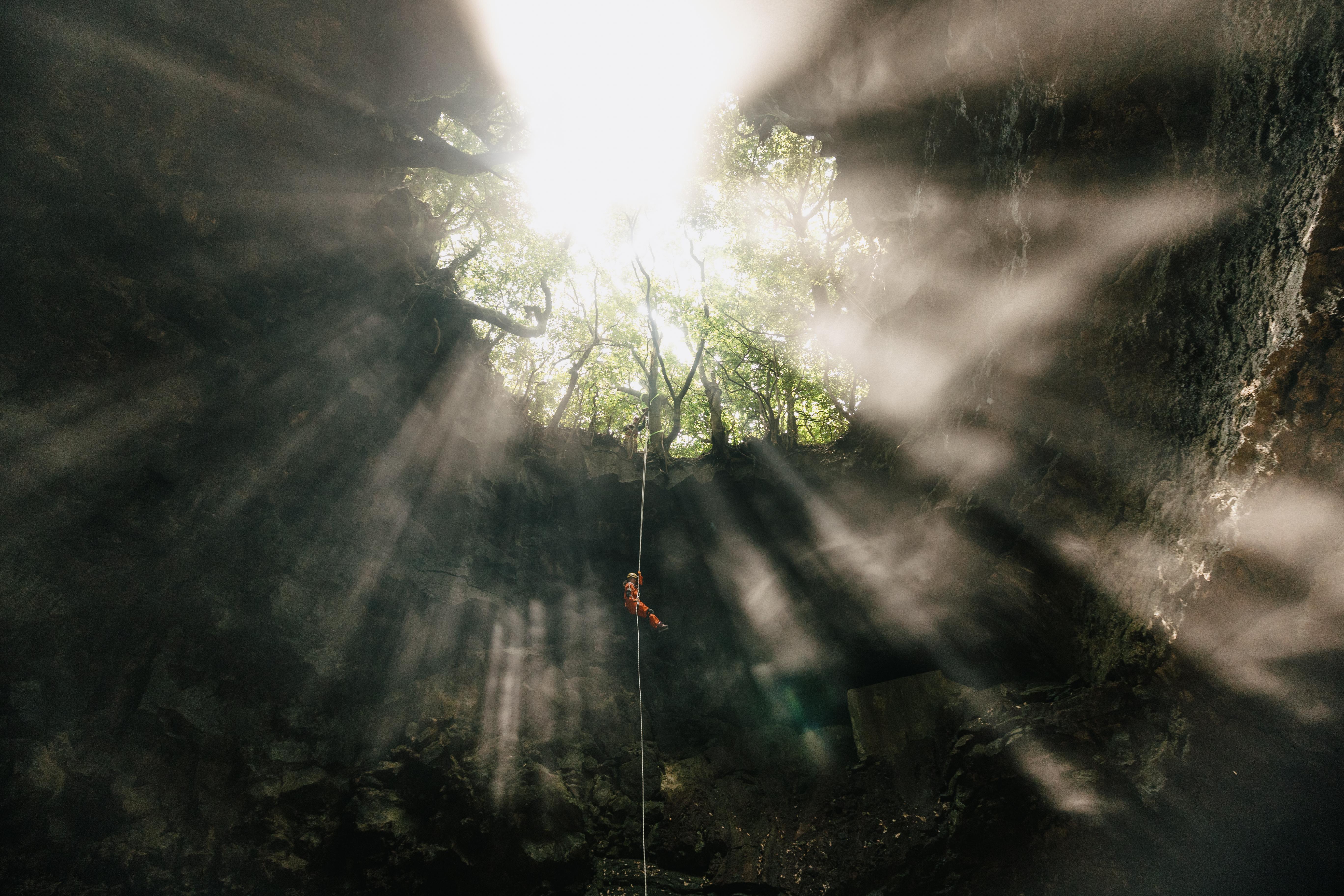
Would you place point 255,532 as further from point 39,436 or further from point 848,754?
point 848,754

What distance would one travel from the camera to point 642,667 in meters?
11.2

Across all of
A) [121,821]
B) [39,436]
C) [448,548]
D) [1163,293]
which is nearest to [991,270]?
[1163,293]

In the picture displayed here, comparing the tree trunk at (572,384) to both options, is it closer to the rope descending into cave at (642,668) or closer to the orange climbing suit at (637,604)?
the rope descending into cave at (642,668)

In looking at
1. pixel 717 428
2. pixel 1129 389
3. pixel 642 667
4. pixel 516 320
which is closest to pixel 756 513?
pixel 717 428

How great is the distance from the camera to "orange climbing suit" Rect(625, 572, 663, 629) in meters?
10.2

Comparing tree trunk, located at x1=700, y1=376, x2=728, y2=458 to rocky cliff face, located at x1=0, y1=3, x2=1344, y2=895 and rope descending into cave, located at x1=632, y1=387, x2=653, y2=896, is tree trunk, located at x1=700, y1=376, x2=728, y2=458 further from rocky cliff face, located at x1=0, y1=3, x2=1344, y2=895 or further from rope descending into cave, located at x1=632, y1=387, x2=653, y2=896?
rocky cliff face, located at x1=0, y1=3, x2=1344, y2=895

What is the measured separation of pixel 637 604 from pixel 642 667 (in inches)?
82.7

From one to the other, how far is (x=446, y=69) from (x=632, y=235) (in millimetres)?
5877

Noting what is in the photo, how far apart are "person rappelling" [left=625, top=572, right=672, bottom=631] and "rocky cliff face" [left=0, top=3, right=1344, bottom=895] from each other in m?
1.25

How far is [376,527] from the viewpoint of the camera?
9.41 m

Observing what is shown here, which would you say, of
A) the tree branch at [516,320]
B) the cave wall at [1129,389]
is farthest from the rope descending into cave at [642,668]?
the cave wall at [1129,389]

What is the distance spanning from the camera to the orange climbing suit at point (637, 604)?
10164 millimetres

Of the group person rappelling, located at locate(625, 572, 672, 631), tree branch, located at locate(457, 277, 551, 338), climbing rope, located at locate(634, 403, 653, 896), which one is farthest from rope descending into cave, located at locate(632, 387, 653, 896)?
tree branch, located at locate(457, 277, 551, 338)

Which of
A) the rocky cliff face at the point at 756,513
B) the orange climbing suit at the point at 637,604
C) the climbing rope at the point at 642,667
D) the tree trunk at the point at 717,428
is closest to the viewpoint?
the rocky cliff face at the point at 756,513
